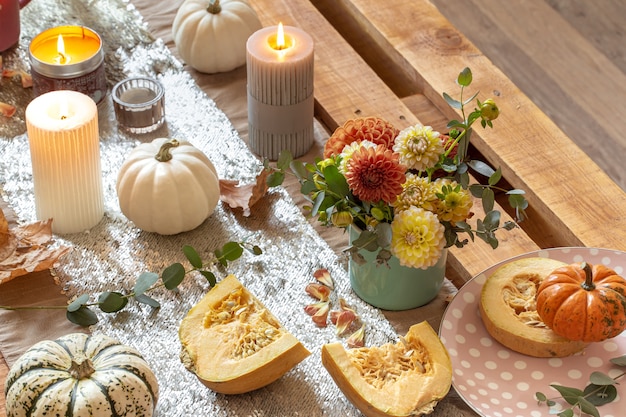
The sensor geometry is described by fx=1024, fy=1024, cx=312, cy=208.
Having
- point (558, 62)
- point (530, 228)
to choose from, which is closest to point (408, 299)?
point (530, 228)

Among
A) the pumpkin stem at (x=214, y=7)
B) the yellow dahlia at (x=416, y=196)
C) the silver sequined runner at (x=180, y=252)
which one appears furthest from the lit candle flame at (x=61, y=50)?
the yellow dahlia at (x=416, y=196)

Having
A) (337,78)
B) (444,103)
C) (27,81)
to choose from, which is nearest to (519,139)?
(444,103)

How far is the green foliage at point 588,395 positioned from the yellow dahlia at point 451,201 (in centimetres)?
20

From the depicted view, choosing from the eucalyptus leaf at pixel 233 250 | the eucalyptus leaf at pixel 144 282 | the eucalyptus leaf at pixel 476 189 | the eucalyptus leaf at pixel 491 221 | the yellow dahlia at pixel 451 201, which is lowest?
the eucalyptus leaf at pixel 144 282

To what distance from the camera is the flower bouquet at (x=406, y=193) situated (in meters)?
1.04

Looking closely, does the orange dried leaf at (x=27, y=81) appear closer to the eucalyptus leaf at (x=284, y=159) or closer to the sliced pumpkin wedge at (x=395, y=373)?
the eucalyptus leaf at (x=284, y=159)

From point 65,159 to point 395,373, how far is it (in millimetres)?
481

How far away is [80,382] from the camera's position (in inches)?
38.8

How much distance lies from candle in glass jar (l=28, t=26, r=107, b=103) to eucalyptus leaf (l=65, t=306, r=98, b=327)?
387 millimetres

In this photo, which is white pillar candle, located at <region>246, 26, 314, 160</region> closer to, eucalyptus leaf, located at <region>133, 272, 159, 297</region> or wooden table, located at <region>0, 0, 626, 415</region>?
wooden table, located at <region>0, 0, 626, 415</region>

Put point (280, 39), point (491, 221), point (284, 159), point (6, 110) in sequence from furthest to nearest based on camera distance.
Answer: point (6, 110), point (280, 39), point (284, 159), point (491, 221)

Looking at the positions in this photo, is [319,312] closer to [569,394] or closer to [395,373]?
[395,373]

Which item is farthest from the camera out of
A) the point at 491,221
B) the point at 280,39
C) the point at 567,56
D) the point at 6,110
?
the point at 567,56

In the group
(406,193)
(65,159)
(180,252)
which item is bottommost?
(180,252)
